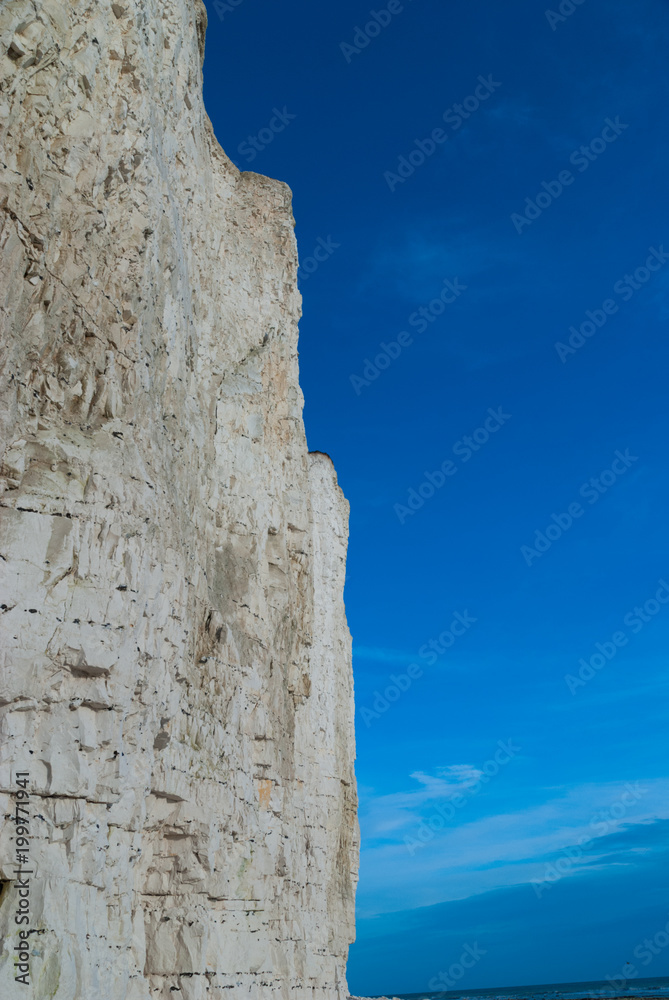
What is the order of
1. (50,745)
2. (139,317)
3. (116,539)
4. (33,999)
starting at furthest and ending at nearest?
(139,317), (116,539), (50,745), (33,999)

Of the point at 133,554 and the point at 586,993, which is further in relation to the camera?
the point at 586,993

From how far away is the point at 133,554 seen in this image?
34.8ft

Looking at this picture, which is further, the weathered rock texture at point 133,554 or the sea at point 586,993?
the sea at point 586,993

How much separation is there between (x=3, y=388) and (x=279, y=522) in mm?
9740

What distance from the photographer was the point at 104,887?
9.53 metres

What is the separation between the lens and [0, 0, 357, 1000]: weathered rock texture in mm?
9438

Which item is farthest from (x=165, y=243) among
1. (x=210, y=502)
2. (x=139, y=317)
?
(x=210, y=502)

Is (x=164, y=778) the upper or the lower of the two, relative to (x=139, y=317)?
lower

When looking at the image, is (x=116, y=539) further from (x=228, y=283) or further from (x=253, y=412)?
(x=228, y=283)

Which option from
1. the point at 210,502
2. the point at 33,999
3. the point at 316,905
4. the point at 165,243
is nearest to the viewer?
the point at 33,999

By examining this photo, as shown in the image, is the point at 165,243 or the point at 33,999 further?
the point at 165,243

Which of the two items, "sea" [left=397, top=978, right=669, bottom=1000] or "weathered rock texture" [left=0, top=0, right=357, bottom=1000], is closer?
"weathered rock texture" [left=0, top=0, right=357, bottom=1000]

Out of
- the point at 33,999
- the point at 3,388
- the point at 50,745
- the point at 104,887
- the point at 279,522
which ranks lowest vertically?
the point at 33,999

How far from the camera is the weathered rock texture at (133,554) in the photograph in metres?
9.44
